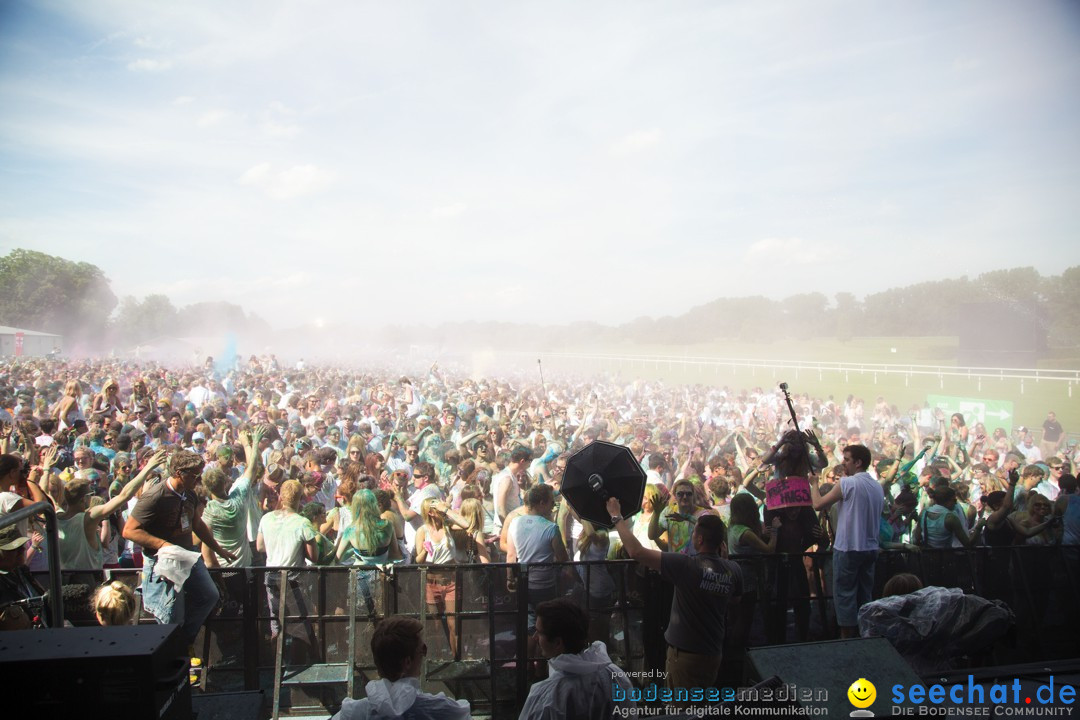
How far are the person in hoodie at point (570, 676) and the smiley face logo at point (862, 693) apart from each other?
0.98 m

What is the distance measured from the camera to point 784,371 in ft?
90.2

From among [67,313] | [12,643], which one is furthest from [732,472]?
[67,313]

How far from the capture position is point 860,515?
16.7ft

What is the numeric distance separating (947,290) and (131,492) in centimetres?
3095

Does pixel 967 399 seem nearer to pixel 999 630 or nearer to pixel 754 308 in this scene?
pixel 999 630

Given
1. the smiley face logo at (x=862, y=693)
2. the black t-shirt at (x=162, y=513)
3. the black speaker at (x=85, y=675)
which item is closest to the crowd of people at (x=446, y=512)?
the black t-shirt at (x=162, y=513)

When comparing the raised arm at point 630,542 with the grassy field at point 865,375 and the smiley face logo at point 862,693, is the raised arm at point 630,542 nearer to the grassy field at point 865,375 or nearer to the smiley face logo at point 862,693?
the smiley face logo at point 862,693

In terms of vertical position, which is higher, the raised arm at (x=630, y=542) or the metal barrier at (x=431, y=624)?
the raised arm at (x=630, y=542)

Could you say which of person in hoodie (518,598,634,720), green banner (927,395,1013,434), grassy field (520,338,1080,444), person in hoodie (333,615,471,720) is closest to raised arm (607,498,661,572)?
person in hoodie (518,598,634,720)

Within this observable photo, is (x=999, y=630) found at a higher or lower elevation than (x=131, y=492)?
→ lower

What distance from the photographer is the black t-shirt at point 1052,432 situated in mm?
14956

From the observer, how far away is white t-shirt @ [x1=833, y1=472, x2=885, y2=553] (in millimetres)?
5086

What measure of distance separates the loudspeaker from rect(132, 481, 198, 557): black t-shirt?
3.61m

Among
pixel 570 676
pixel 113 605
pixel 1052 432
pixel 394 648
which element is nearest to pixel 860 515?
pixel 570 676
